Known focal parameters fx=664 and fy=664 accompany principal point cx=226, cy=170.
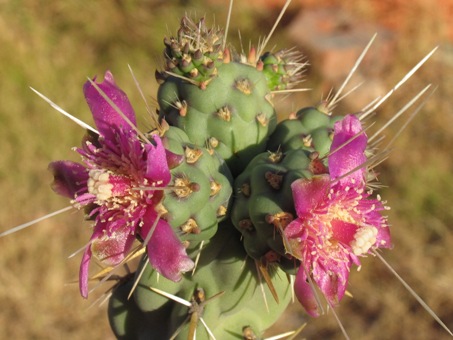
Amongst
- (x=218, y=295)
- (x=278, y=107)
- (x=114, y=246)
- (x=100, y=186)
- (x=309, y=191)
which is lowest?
(x=278, y=107)

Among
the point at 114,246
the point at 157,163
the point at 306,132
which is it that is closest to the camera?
the point at 157,163

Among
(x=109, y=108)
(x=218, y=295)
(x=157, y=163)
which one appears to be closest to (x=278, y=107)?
(x=218, y=295)

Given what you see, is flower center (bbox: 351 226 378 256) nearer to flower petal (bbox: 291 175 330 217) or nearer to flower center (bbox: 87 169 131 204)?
flower petal (bbox: 291 175 330 217)

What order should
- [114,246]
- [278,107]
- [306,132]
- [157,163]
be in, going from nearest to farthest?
1. [157,163]
2. [114,246]
3. [306,132]
4. [278,107]

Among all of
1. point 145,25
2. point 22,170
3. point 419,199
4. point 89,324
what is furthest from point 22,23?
point 419,199

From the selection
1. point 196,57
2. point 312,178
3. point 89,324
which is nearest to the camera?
point 312,178

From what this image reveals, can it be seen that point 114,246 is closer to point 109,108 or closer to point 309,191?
point 109,108

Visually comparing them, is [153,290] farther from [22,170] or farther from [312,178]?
[22,170]
